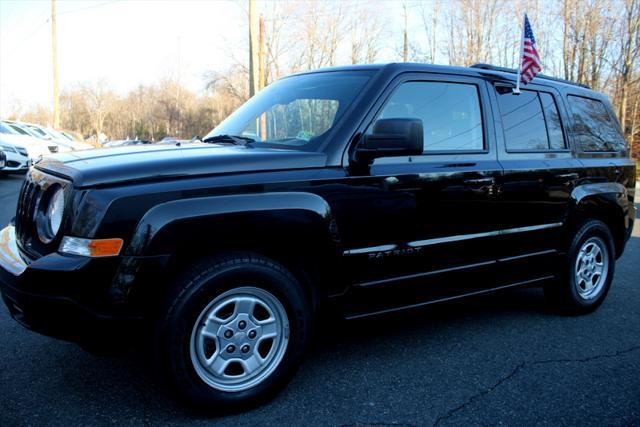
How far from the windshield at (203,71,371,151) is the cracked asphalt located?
3.85 ft

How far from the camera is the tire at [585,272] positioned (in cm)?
412

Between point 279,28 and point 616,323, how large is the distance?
97.9 feet

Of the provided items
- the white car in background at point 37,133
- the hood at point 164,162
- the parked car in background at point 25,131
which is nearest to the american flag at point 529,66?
the hood at point 164,162

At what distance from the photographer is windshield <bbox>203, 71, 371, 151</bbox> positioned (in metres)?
3.10

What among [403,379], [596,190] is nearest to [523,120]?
[596,190]

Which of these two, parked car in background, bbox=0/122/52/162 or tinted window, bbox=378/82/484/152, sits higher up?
parked car in background, bbox=0/122/52/162

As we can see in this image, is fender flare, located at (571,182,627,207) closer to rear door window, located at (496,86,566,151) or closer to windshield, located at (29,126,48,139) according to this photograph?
rear door window, located at (496,86,566,151)

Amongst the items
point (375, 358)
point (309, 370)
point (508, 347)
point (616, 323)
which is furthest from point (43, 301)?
point (616, 323)

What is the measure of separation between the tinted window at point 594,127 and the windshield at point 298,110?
2090 mm

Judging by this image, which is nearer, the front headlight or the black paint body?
the black paint body

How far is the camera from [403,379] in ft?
10.1

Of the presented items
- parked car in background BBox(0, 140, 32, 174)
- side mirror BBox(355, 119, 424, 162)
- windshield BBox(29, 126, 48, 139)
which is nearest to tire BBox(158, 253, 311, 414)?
side mirror BBox(355, 119, 424, 162)

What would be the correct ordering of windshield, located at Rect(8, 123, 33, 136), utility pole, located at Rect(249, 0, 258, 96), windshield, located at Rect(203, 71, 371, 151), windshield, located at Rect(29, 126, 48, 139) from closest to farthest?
1. windshield, located at Rect(203, 71, 371, 151)
2. utility pole, located at Rect(249, 0, 258, 96)
3. windshield, located at Rect(8, 123, 33, 136)
4. windshield, located at Rect(29, 126, 48, 139)

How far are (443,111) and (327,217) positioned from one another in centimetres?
122
